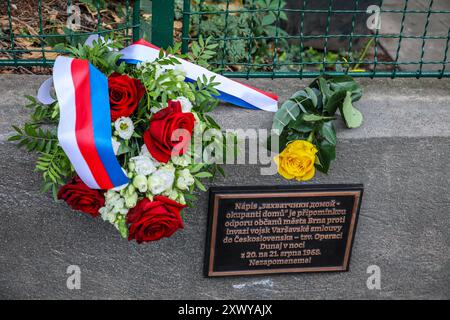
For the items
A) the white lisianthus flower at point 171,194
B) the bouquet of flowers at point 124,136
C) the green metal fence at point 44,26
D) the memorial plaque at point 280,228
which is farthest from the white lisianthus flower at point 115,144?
the green metal fence at point 44,26

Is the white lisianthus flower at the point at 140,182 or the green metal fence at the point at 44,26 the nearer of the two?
the white lisianthus flower at the point at 140,182

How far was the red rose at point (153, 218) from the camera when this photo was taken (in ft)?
8.64

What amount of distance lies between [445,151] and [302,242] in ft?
2.22

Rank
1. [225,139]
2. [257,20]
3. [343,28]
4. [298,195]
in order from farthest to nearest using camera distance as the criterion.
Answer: [343,28]
[257,20]
[298,195]
[225,139]

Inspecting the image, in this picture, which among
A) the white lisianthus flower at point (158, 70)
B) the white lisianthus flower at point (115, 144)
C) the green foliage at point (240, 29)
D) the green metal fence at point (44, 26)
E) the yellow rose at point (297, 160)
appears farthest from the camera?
the green foliage at point (240, 29)

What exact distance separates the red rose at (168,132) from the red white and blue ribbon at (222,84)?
24 cm

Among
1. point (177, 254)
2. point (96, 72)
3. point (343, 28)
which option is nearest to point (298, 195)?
point (177, 254)

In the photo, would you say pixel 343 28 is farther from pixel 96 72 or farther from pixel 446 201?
pixel 96 72

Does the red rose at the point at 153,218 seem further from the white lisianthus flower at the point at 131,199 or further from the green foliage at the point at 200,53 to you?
the green foliage at the point at 200,53

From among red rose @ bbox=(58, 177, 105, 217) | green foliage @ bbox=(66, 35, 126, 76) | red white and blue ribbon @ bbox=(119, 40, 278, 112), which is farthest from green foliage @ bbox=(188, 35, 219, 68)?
red rose @ bbox=(58, 177, 105, 217)

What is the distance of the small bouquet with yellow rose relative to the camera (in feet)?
9.48

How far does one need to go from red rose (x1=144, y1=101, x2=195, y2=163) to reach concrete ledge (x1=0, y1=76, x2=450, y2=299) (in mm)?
348

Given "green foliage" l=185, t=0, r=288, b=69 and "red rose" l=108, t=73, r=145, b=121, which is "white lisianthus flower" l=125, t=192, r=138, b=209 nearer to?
"red rose" l=108, t=73, r=145, b=121

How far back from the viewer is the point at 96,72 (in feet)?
8.55
